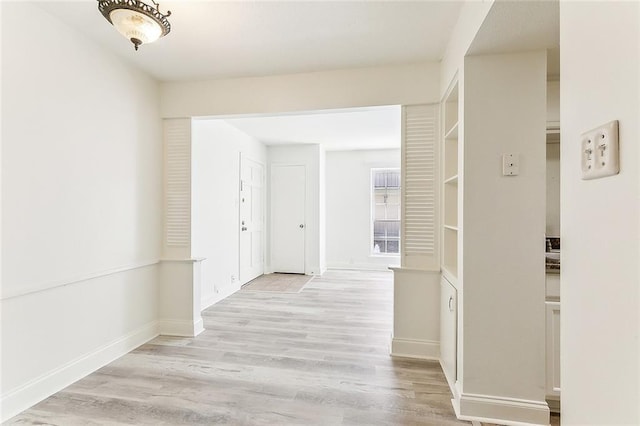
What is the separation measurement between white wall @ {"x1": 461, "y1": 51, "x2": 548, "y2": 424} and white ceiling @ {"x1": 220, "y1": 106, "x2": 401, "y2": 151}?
1932mm

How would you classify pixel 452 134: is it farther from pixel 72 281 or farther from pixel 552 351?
pixel 72 281

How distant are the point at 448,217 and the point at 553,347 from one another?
108 cm

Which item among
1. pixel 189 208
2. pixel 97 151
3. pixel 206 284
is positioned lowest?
pixel 206 284

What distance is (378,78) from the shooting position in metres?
2.71

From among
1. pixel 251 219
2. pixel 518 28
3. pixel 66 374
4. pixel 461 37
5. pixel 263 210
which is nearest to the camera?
pixel 518 28

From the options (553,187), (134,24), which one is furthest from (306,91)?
(553,187)

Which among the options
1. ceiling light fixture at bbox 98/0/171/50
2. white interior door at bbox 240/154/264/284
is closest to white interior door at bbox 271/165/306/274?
white interior door at bbox 240/154/264/284

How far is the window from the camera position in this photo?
643cm

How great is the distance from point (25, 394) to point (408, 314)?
2.68m

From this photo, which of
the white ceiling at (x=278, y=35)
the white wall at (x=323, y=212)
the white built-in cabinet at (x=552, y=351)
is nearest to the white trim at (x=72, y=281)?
the white ceiling at (x=278, y=35)

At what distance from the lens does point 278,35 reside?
88.8 inches
